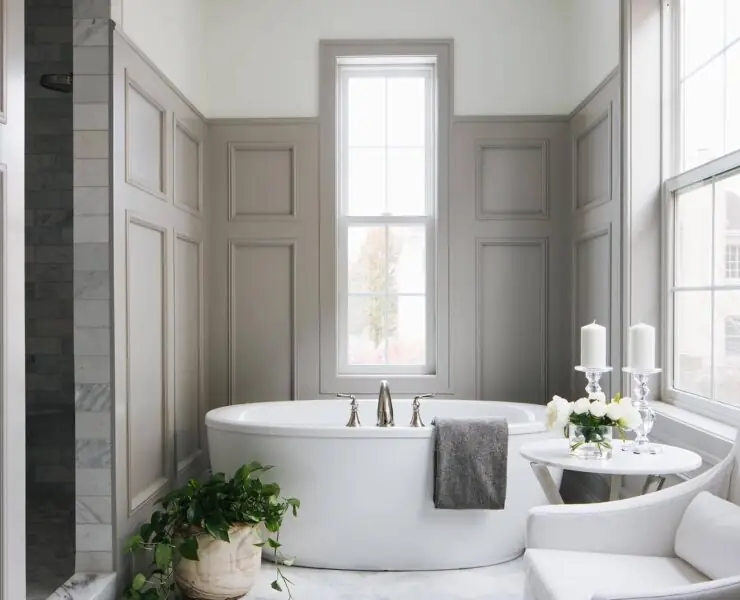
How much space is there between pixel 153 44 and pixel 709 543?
2.82 metres

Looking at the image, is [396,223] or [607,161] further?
[396,223]

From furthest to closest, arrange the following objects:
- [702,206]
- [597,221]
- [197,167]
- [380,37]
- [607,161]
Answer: [380,37], [197,167], [597,221], [607,161], [702,206]

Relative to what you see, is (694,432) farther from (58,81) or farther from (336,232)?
(58,81)

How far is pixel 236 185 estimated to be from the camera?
4227mm

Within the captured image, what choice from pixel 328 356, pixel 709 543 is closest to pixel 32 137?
pixel 328 356

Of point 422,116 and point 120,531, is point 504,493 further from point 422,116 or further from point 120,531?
point 422,116

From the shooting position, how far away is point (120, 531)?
9.14 feet

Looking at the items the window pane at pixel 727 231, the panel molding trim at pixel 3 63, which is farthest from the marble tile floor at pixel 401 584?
the panel molding trim at pixel 3 63

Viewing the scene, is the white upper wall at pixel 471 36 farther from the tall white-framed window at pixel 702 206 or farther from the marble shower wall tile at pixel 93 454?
the marble shower wall tile at pixel 93 454

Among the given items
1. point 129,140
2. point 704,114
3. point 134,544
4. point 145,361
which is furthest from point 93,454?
point 704,114

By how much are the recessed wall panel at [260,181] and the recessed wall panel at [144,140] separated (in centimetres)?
87

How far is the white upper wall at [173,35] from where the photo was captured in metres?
2.94

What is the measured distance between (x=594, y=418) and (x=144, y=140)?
2089mm

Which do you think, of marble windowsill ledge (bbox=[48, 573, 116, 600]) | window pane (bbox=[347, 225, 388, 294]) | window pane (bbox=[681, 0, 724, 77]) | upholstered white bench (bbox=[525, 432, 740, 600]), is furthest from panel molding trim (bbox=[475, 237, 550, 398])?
marble windowsill ledge (bbox=[48, 573, 116, 600])
